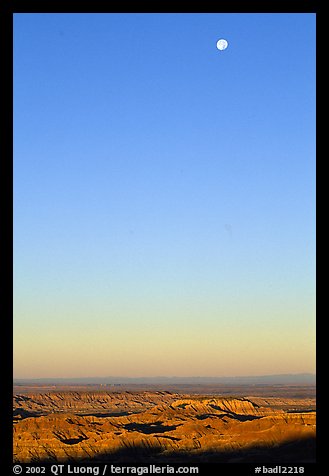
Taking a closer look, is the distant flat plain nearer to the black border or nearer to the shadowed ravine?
the shadowed ravine

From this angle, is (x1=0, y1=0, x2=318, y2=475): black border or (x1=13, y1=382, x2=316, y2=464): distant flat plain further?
(x1=13, y1=382, x2=316, y2=464): distant flat plain

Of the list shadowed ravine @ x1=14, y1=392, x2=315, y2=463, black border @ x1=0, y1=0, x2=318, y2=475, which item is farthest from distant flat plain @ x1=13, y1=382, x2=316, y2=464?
black border @ x1=0, y1=0, x2=318, y2=475

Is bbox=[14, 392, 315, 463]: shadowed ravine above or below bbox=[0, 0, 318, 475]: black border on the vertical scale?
below
